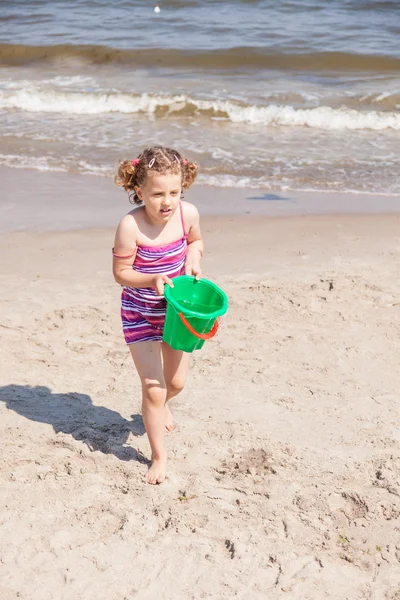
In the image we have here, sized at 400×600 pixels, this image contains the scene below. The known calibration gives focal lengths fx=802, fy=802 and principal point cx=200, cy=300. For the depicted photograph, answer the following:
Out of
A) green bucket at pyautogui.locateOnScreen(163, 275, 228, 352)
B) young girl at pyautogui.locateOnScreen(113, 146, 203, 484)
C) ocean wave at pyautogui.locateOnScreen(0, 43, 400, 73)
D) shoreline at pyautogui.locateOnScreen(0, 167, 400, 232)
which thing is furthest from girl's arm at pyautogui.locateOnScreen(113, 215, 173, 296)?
ocean wave at pyautogui.locateOnScreen(0, 43, 400, 73)

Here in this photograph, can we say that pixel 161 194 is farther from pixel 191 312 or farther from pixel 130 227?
pixel 191 312

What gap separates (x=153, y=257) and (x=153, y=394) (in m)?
0.59

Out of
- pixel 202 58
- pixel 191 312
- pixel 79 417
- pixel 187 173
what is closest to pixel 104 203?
pixel 79 417

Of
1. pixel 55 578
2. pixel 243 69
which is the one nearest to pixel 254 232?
pixel 55 578

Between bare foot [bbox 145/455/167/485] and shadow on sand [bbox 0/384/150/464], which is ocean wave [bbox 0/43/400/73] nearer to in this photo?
shadow on sand [bbox 0/384/150/464]

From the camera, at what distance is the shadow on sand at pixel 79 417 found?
3744 mm

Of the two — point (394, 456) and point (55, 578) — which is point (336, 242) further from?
point (55, 578)

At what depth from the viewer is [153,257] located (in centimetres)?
347

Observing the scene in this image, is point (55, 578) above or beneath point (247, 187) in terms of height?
above

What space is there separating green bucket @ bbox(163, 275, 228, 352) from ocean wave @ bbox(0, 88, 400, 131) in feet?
24.7

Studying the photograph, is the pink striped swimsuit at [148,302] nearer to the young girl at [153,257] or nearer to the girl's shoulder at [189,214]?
the young girl at [153,257]

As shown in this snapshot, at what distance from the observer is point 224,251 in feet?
20.3

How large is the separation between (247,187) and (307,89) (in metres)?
5.16

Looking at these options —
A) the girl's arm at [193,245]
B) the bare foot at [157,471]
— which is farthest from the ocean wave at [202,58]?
the bare foot at [157,471]
